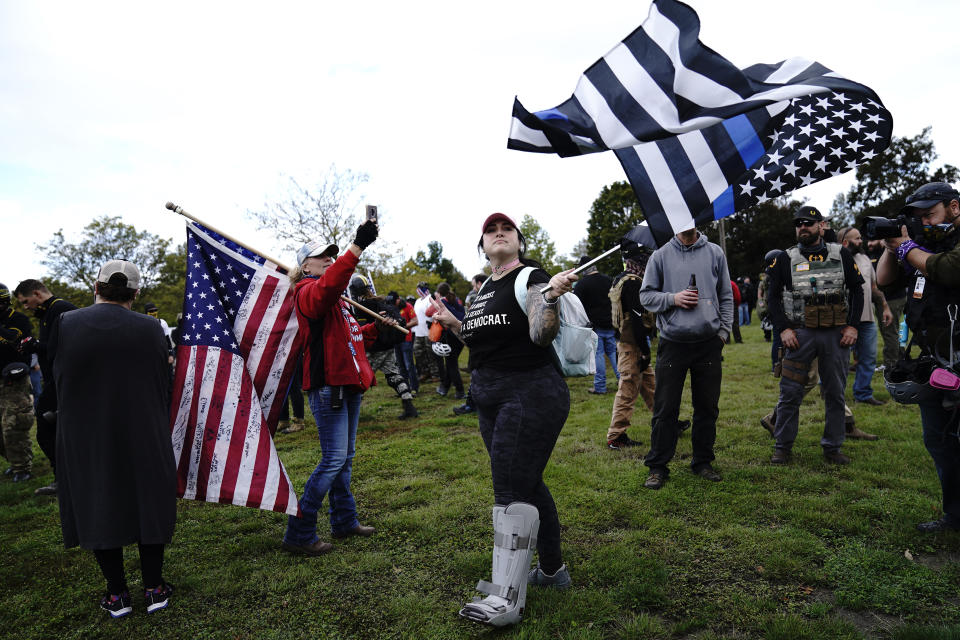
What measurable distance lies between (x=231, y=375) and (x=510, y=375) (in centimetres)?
218

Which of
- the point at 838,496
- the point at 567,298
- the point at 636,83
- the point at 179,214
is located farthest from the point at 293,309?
the point at 838,496

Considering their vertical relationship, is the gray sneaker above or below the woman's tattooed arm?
below

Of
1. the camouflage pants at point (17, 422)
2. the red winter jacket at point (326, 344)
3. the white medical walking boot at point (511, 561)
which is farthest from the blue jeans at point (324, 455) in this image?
the camouflage pants at point (17, 422)

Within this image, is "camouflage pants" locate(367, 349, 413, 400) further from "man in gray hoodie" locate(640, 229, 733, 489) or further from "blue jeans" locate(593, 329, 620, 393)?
"man in gray hoodie" locate(640, 229, 733, 489)

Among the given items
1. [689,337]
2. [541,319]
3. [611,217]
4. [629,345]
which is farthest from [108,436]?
[611,217]

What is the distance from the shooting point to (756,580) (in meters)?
3.38

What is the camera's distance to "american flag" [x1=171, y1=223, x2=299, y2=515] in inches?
154

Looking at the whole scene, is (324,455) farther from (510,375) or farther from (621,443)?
(621,443)

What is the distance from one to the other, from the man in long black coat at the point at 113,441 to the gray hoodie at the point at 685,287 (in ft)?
13.4

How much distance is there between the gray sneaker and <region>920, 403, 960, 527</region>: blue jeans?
2665mm

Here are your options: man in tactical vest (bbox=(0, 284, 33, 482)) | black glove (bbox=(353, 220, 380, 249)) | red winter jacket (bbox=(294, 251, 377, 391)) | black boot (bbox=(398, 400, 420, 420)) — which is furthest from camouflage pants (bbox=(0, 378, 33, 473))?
black glove (bbox=(353, 220, 380, 249))

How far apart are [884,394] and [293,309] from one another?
8084 mm

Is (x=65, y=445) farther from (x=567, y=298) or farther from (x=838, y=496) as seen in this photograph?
(x=838, y=496)

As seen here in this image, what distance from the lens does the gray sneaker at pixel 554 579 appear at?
134 inches
